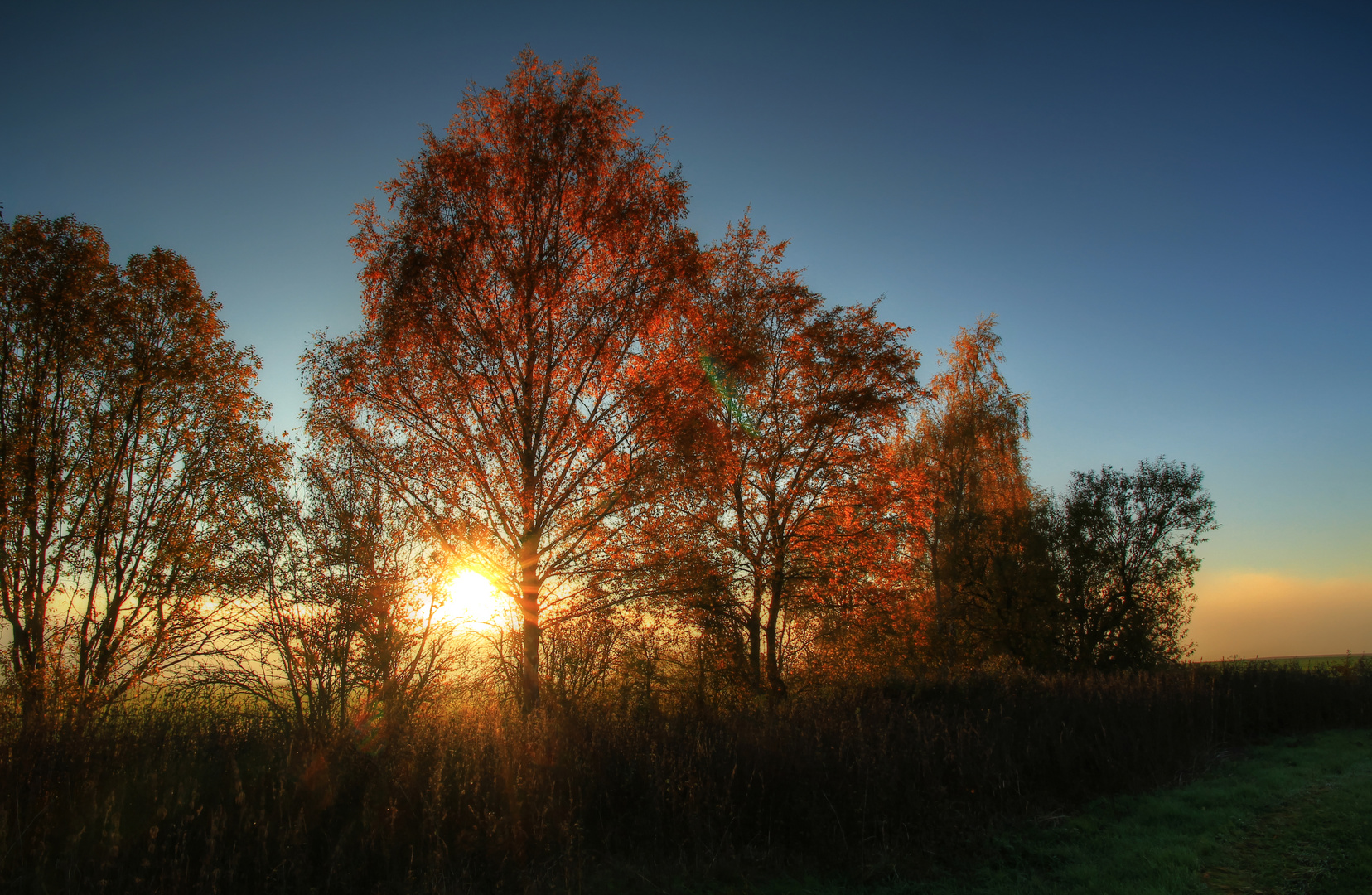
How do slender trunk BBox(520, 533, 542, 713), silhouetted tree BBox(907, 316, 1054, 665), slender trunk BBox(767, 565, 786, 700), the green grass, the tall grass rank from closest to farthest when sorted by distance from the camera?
the tall grass
the green grass
slender trunk BBox(520, 533, 542, 713)
slender trunk BBox(767, 565, 786, 700)
silhouetted tree BBox(907, 316, 1054, 665)

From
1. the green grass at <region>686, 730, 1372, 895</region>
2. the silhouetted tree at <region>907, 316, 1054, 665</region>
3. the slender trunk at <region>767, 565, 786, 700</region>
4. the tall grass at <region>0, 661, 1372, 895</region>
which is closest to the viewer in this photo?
the tall grass at <region>0, 661, 1372, 895</region>

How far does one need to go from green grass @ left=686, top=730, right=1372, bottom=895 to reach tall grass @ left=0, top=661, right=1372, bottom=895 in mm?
383

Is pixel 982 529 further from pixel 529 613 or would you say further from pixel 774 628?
pixel 529 613

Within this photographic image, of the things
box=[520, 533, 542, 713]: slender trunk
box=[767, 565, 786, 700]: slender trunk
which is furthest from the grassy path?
box=[767, 565, 786, 700]: slender trunk

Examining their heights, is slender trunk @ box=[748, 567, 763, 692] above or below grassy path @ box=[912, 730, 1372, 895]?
above

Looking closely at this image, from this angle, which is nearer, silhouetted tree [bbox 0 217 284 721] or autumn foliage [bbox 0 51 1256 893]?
autumn foliage [bbox 0 51 1256 893]

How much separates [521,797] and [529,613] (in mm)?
4130

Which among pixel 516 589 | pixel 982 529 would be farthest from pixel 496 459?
pixel 982 529

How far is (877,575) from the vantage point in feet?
43.5

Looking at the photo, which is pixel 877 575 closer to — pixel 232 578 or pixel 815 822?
pixel 815 822

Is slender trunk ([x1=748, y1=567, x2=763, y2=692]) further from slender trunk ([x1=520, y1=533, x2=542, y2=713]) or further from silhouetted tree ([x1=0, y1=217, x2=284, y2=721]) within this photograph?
silhouetted tree ([x1=0, y1=217, x2=284, y2=721])

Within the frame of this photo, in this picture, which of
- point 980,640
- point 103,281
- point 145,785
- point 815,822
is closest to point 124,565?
point 103,281

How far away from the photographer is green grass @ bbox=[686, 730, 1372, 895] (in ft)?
17.5

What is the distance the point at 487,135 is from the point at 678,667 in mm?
10948
